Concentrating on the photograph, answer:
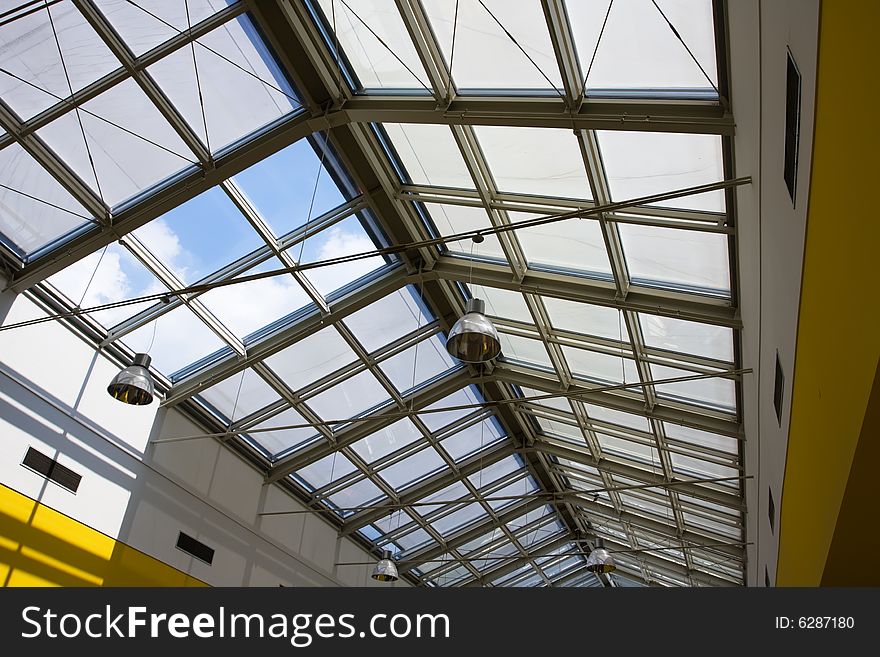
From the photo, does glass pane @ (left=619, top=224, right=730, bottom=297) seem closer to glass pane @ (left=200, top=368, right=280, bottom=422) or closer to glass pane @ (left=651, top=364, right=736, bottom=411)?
glass pane @ (left=651, top=364, right=736, bottom=411)

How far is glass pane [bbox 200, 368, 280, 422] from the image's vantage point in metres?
16.8

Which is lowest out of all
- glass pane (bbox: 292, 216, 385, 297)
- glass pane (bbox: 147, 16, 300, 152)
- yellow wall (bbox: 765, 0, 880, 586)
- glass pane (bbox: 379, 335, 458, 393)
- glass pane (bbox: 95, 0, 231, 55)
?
yellow wall (bbox: 765, 0, 880, 586)

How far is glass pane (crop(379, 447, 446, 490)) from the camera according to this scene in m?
21.2

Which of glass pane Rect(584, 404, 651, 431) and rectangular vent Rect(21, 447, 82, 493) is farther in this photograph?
glass pane Rect(584, 404, 651, 431)

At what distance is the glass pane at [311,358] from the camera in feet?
53.0

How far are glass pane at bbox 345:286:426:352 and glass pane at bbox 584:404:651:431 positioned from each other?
4.70 m

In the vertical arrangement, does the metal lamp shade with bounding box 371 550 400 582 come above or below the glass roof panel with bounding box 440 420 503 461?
below

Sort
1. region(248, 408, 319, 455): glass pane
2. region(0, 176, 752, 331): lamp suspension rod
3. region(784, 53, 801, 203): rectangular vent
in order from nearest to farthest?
1. region(784, 53, 801, 203): rectangular vent
2. region(0, 176, 752, 331): lamp suspension rod
3. region(248, 408, 319, 455): glass pane

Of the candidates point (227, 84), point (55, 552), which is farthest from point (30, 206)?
point (55, 552)

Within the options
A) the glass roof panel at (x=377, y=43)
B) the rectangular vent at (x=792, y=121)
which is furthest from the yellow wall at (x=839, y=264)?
the glass roof panel at (x=377, y=43)

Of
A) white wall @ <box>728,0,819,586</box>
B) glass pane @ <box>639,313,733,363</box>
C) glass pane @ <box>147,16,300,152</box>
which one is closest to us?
white wall @ <box>728,0,819,586</box>

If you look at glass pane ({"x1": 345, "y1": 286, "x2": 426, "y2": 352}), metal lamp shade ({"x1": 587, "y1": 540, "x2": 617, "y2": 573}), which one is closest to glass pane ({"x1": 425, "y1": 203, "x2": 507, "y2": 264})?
glass pane ({"x1": 345, "y1": 286, "x2": 426, "y2": 352})

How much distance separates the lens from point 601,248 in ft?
40.9
